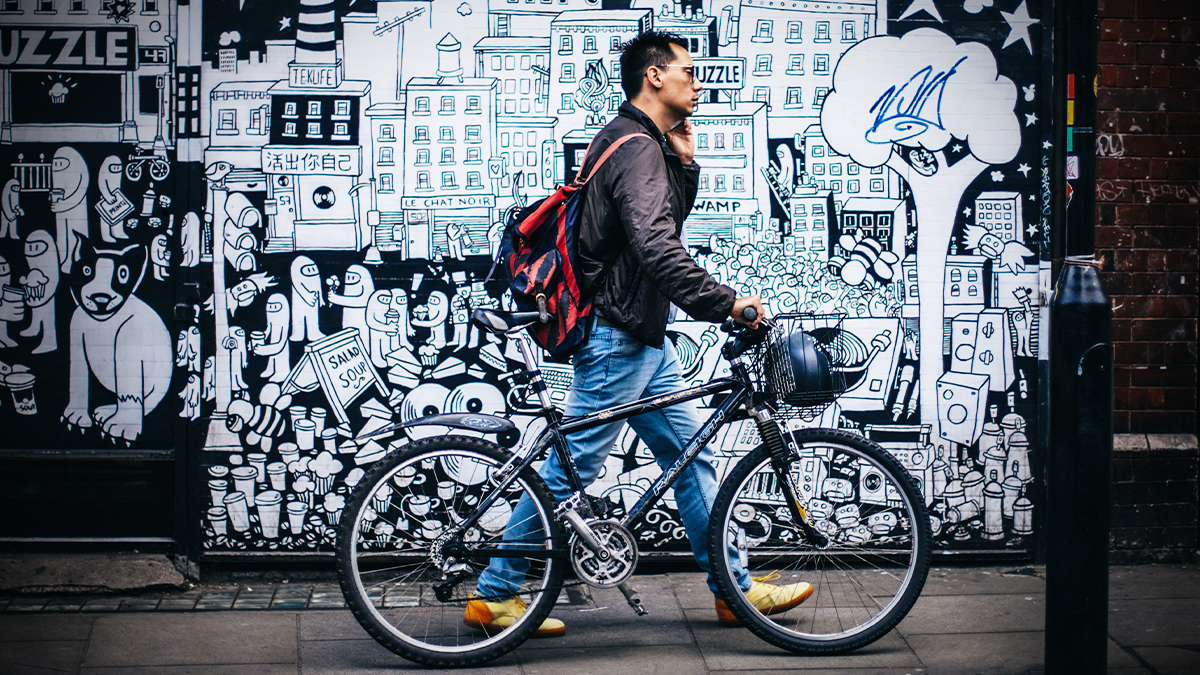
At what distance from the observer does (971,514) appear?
546 centimetres

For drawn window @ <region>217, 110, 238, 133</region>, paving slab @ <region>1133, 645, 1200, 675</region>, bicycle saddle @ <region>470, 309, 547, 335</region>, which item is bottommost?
paving slab @ <region>1133, 645, 1200, 675</region>

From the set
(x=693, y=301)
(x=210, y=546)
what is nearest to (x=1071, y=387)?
(x=693, y=301)

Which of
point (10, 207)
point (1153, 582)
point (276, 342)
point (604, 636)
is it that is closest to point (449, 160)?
point (276, 342)

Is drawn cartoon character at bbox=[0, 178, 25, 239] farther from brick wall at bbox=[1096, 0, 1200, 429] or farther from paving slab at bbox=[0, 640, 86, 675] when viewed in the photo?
brick wall at bbox=[1096, 0, 1200, 429]

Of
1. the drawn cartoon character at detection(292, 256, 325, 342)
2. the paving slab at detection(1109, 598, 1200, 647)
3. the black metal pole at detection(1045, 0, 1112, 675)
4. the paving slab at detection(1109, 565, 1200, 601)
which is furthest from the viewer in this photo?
the drawn cartoon character at detection(292, 256, 325, 342)

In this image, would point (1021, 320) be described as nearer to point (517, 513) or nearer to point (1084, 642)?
point (1084, 642)

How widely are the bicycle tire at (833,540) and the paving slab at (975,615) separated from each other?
30cm

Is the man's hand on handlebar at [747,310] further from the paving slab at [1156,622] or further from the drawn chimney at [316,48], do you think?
the drawn chimney at [316,48]

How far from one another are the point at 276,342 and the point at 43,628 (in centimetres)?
149

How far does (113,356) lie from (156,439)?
0.42 metres

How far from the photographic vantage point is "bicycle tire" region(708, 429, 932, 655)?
4203mm

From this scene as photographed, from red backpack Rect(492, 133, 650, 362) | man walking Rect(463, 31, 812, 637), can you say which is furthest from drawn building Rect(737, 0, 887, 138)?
red backpack Rect(492, 133, 650, 362)

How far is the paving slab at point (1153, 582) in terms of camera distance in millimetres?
5078

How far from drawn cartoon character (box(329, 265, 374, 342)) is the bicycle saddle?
119 cm
